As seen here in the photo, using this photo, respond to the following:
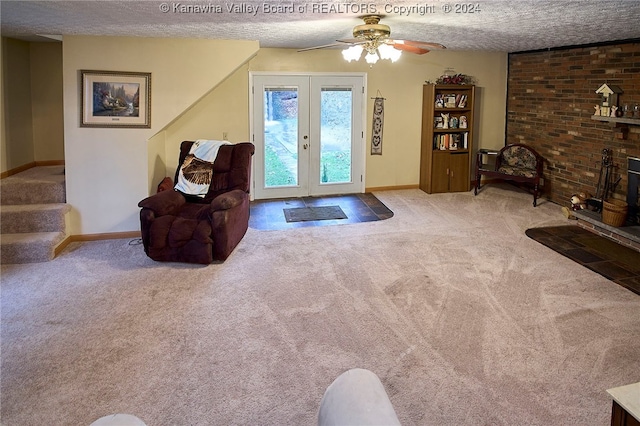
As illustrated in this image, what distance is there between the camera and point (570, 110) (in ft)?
21.8

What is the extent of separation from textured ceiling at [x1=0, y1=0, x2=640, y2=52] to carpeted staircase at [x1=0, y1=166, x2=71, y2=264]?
1.56m

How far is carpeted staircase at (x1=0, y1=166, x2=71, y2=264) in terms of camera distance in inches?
191

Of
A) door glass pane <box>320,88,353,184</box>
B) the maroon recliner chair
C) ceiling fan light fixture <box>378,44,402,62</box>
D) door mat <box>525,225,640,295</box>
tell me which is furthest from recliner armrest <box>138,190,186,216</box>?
door mat <box>525,225,640,295</box>

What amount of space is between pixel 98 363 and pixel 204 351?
64 centimetres

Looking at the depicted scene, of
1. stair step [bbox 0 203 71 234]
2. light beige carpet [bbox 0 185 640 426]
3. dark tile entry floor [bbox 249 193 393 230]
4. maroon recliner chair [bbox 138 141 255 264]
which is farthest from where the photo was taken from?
dark tile entry floor [bbox 249 193 393 230]

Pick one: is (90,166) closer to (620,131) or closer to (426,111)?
(426,111)

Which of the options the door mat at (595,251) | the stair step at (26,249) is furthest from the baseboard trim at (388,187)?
the stair step at (26,249)

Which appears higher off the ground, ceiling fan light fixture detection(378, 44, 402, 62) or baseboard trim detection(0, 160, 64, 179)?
ceiling fan light fixture detection(378, 44, 402, 62)

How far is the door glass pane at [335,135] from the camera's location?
7.32m

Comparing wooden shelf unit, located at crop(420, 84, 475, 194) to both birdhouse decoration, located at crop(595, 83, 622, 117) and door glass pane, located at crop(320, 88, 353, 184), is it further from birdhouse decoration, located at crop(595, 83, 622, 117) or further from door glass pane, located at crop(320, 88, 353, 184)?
birdhouse decoration, located at crop(595, 83, 622, 117)

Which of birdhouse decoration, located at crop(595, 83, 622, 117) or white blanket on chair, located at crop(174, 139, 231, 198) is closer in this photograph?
white blanket on chair, located at crop(174, 139, 231, 198)

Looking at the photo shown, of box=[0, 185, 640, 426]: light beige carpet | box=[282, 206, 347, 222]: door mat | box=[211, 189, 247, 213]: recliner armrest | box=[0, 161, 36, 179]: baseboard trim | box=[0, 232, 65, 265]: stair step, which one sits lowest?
box=[0, 185, 640, 426]: light beige carpet

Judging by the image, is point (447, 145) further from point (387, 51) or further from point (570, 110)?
point (387, 51)

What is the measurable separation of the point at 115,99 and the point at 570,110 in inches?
224
